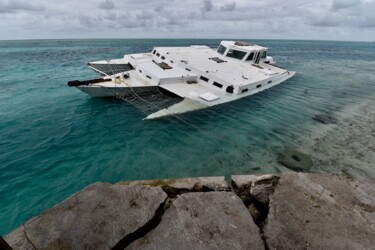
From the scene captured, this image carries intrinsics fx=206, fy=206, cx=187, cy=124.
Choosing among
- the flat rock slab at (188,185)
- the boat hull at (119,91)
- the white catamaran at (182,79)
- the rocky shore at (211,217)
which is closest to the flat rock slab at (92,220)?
the rocky shore at (211,217)

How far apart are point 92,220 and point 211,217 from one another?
7.63 feet

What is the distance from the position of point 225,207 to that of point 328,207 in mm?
2237

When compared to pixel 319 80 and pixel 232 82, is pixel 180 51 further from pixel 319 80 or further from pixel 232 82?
pixel 319 80

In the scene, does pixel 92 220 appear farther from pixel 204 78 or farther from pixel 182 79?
pixel 204 78

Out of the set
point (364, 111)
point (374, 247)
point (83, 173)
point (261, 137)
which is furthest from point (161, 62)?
point (374, 247)

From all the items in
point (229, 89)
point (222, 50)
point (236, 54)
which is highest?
point (222, 50)

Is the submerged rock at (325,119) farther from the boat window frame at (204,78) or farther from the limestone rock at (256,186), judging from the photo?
the limestone rock at (256,186)

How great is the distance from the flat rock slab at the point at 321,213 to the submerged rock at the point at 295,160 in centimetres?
591

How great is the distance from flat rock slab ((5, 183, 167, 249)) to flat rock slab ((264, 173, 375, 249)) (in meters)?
2.47

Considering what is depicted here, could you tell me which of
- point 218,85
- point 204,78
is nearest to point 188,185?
point 218,85

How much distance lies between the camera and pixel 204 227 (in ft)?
13.0

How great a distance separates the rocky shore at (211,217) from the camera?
12.1 feet

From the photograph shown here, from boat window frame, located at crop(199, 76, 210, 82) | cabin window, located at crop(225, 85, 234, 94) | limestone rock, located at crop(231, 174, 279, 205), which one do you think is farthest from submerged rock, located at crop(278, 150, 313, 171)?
boat window frame, located at crop(199, 76, 210, 82)

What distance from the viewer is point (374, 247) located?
147 inches
